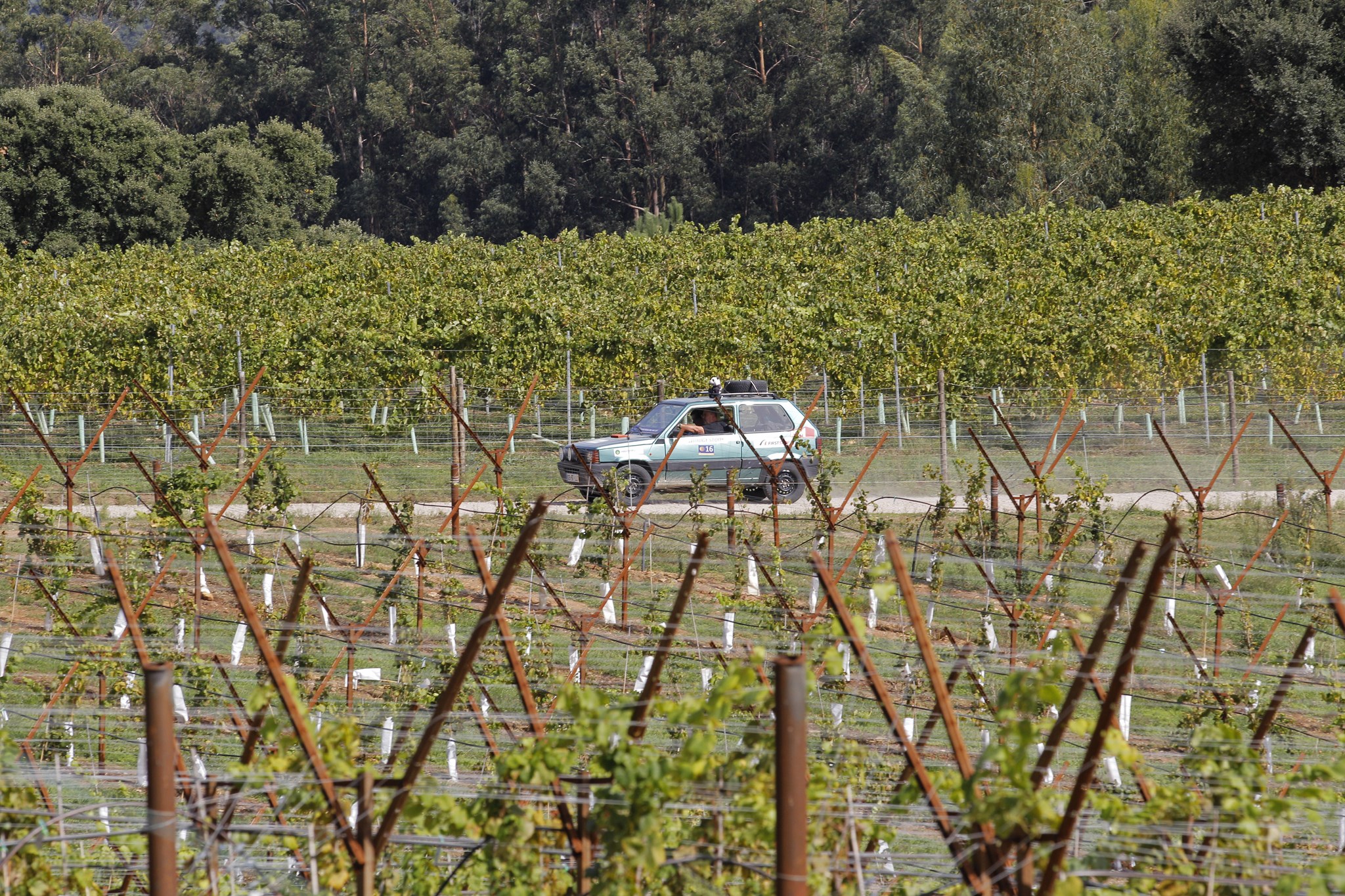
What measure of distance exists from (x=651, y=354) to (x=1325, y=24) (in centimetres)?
2690

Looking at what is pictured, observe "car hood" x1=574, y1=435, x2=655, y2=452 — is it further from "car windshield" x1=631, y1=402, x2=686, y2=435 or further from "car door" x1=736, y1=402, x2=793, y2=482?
"car door" x1=736, y1=402, x2=793, y2=482

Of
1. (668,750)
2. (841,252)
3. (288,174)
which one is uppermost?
(288,174)

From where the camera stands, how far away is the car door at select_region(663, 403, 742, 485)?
15594mm

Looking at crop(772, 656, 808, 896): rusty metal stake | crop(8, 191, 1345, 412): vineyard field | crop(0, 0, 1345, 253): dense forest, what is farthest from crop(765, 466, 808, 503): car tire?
crop(0, 0, 1345, 253): dense forest

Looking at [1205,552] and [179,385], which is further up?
[179,385]

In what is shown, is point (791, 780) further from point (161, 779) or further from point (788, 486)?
point (788, 486)

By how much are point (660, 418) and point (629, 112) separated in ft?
160

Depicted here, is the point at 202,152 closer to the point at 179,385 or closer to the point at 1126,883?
the point at 179,385

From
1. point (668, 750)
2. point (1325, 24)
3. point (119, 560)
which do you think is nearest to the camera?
point (668, 750)

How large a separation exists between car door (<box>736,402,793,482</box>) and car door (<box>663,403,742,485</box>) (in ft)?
0.52

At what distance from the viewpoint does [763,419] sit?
1611 centimetres

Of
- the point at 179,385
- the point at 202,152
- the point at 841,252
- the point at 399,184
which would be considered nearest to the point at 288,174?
the point at 202,152

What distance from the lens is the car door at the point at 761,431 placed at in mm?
15781

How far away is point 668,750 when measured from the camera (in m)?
6.38
